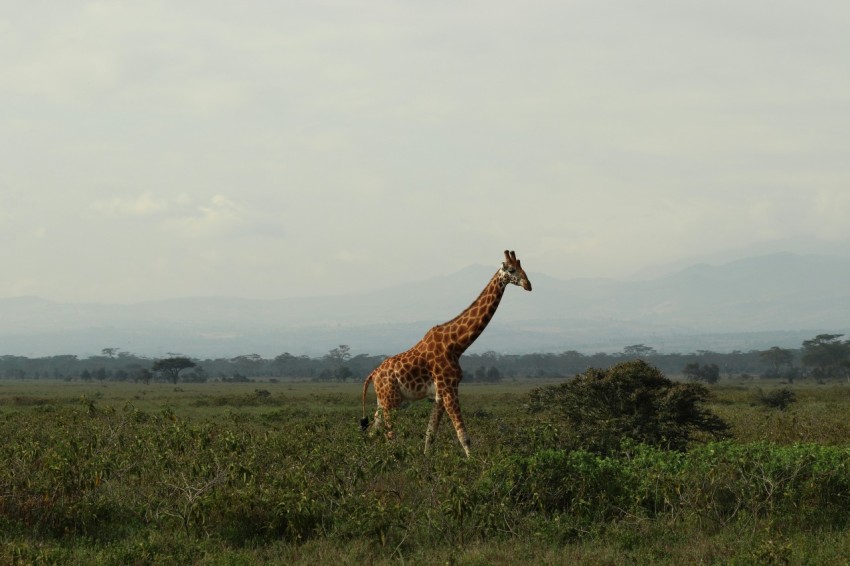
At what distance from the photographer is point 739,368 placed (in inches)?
6678

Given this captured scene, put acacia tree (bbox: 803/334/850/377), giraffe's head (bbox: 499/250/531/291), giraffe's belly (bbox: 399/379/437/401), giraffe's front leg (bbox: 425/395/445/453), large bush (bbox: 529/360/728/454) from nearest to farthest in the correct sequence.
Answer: giraffe's head (bbox: 499/250/531/291), giraffe's front leg (bbox: 425/395/445/453), giraffe's belly (bbox: 399/379/437/401), large bush (bbox: 529/360/728/454), acacia tree (bbox: 803/334/850/377)

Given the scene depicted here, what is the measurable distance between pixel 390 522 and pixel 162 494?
11.3ft

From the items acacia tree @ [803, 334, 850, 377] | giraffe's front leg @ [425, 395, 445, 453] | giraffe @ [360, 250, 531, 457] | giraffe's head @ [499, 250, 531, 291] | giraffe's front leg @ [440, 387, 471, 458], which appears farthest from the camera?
acacia tree @ [803, 334, 850, 377]

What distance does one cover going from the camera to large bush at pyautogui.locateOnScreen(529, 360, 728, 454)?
17.5m

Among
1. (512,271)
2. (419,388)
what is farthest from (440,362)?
(512,271)

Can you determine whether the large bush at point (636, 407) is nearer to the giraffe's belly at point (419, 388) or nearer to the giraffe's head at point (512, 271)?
the giraffe's belly at point (419, 388)

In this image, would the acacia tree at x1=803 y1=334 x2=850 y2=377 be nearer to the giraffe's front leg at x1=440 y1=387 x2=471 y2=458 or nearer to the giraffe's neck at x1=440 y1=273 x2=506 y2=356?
the giraffe's neck at x1=440 y1=273 x2=506 y2=356

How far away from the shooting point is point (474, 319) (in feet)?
51.8

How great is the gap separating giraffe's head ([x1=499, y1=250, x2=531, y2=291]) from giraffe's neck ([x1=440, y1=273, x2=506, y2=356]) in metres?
0.19

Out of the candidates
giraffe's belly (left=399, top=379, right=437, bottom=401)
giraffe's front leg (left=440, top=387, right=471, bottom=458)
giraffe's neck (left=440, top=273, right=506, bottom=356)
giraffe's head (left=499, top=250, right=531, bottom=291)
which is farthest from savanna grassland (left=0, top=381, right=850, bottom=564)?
giraffe's head (left=499, top=250, right=531, bottom=291)

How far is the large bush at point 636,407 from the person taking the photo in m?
17.5

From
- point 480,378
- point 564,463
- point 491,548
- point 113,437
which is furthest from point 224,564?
point 480,378

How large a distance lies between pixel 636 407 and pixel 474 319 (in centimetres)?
431

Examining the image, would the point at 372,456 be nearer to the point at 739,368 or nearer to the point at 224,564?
the point at 224,564
